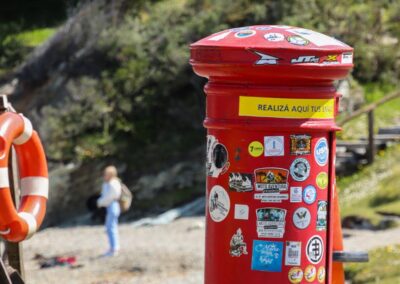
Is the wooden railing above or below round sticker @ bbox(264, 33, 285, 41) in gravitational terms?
below

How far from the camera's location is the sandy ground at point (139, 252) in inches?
515

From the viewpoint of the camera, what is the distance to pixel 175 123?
20938 millimetres

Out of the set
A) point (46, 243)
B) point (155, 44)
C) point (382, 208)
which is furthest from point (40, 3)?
point (382, 208)

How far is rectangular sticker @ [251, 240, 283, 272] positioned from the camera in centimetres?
593

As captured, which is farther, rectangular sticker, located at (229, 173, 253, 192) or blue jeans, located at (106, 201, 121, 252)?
blue jeans, located at (106, 201, 121, 252)

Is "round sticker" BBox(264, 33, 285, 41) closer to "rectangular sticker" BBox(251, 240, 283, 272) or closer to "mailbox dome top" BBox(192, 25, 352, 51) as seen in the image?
"mailbox dome top" BBox(192, 25, 352, 51)

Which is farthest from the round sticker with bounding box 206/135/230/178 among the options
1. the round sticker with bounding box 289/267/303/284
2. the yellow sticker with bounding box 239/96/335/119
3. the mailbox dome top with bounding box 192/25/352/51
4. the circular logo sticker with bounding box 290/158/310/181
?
the round sticker with bounding box 289/267/303/284

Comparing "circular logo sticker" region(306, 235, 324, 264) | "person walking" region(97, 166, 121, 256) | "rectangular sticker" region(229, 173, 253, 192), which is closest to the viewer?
"rectangular sticker" region(229, 173, 253, 192)

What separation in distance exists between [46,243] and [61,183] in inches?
124

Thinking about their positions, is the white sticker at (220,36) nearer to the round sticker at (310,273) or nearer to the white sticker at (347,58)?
the white sticker at (347,58)

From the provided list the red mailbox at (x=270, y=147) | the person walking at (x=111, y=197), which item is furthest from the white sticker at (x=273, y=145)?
the person walking at (x=111, y=197)

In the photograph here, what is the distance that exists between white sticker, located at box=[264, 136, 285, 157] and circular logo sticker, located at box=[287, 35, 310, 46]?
56 centimetres

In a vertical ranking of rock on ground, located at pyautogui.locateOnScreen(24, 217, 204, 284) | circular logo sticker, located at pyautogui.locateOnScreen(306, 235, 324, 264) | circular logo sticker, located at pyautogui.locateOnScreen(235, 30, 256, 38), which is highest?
circular logo sticker, located at pyautogui.locateOnScreen(235, 30, 256, 38)

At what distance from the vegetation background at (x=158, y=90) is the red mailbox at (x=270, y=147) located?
Result: 512 inches
